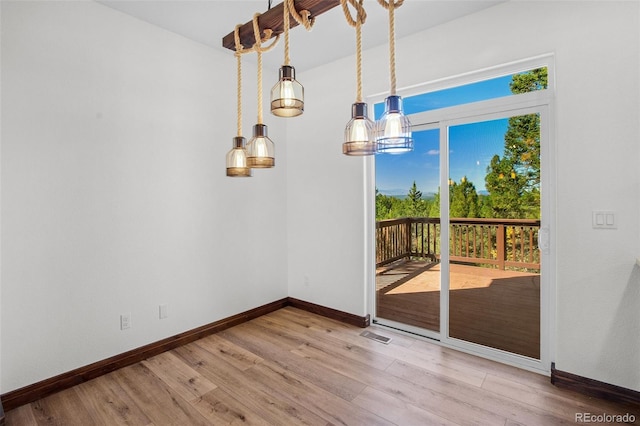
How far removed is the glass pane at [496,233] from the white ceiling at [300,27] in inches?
37.1

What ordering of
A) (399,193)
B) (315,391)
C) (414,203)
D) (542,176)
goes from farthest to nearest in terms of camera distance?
(399,193), (414,203), (542,176), (315,391)

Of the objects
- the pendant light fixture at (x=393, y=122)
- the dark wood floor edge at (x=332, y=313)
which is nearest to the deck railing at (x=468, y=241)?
the dark wood floor edge at (x=332, y=313)

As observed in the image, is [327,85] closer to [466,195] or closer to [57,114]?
[466,195]

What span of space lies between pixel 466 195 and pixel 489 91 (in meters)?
0.88

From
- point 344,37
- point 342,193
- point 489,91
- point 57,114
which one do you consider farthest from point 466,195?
point 57,114

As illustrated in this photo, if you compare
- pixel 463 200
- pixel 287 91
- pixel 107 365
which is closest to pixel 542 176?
pixel 463 200

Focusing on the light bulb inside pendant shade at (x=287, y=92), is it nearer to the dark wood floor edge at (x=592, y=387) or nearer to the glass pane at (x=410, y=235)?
the glass pane at (x=410, y=235)

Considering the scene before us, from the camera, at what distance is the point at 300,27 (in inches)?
108

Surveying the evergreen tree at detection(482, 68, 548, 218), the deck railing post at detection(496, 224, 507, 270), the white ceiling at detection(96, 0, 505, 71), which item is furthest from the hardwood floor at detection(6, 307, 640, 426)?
the white ceiling at detection(96, 0, 505, 71)

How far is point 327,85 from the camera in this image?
11.7 feet

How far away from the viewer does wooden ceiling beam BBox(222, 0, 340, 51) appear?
1.15 metres

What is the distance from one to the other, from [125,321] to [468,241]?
9.75ft

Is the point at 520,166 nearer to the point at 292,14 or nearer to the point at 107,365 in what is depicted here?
the point at 292,14

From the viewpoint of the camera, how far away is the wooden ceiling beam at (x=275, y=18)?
1.15 metres
